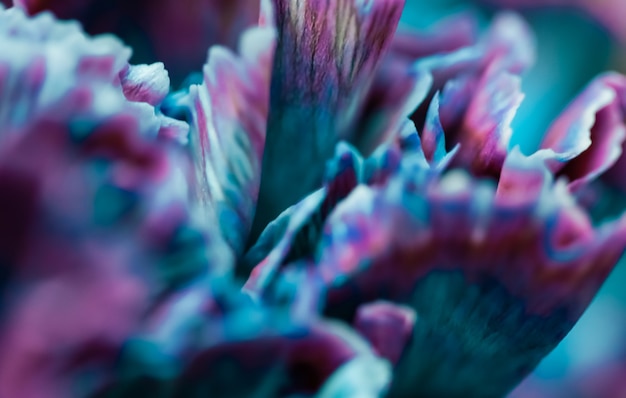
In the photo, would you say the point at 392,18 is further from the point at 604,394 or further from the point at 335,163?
the point at 604,394

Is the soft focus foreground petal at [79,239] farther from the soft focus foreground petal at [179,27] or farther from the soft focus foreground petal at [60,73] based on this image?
the soft focus foreground petal at [179,27]

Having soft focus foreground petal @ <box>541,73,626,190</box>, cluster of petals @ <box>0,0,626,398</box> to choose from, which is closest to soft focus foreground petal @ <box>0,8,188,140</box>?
cluster of petals @ <box>0,0,626,398</box>

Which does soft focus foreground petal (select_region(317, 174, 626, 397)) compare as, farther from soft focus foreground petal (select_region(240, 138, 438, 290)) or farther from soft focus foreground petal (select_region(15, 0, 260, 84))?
soft focus foreground petal (select_region(15, 0, 260, 84))

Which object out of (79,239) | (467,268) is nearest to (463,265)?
(467,268)

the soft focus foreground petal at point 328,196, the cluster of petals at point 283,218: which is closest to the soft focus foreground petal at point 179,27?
the cluster of petals at point 283,218

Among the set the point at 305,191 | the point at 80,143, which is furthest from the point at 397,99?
the point at 80,143

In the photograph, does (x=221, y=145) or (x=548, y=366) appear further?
(x=548, y=366)

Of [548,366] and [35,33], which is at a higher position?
[35,33]
